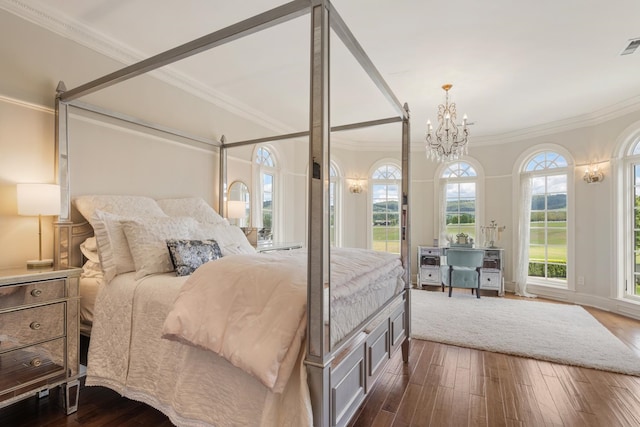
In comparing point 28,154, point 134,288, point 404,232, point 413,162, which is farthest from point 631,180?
point 28,154

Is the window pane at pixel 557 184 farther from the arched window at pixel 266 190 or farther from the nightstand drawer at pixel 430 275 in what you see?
the arched window at pixel 266 190

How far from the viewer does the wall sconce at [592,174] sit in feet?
15.4

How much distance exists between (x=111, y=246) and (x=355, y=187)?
4954 millimetres

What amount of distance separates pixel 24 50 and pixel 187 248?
185 centimetres

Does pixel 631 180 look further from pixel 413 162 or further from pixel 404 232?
pixel 404 232

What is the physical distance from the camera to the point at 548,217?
5469mm

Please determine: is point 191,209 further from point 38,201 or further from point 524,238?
point 524,238

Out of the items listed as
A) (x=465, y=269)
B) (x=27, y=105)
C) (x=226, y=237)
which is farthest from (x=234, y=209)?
(x=465, y=269)

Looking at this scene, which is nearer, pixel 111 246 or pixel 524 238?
pixel 111 246

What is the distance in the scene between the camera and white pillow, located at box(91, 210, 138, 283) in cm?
223

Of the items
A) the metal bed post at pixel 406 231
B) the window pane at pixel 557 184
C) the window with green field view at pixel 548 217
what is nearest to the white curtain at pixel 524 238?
the window with green field view at pixel 548 217

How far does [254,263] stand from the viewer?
5.73 ft

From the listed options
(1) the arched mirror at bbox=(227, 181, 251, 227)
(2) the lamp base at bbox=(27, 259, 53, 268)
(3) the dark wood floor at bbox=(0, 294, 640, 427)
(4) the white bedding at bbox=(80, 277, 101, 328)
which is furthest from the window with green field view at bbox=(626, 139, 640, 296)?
(2) the lamp base at bbox=(27, 259, 53, 268)

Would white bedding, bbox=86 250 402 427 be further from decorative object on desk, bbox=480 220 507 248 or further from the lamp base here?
decorative object on desk, bbox=480 220 507 248
